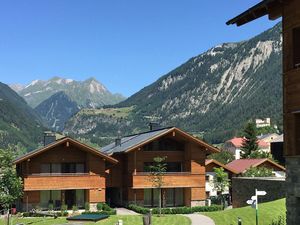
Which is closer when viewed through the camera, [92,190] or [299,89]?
[299,89]

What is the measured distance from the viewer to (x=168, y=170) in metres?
54.3

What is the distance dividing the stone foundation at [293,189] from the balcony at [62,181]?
36.1m

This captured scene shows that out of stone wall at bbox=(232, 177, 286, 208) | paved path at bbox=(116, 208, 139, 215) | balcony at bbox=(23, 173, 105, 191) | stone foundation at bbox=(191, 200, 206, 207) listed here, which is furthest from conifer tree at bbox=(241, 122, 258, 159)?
stone wall at bbox=(232, 177, 286, 208)

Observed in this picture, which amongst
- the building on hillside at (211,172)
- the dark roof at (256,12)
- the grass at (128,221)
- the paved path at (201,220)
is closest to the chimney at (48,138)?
the grass at (128,221)

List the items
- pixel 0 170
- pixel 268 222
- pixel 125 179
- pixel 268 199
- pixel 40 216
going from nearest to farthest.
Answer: pixel 268 222
pixel 268 199
pixel 0 170
pixel 40 216
pixel 125 179

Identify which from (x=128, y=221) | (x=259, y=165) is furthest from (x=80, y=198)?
(x=259, y=165)

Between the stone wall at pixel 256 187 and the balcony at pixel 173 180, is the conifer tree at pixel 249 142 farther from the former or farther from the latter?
the stone wall at pixel 256 187

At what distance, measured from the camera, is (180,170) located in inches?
2158

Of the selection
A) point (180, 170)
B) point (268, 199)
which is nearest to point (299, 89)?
point (268, 199)

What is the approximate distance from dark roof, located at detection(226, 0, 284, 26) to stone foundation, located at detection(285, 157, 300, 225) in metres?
5.30

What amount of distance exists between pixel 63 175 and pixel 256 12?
3598 centimetres

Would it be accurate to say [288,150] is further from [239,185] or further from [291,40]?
[239,185]

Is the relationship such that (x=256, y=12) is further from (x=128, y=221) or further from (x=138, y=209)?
(x=138, y=209)

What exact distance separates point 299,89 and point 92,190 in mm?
37510
